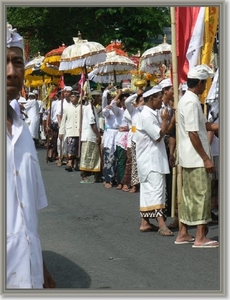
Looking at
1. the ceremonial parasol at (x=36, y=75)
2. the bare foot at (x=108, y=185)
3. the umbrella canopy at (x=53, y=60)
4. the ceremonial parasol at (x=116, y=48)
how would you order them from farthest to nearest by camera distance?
1. the ceremonial parasol at (x=36, y=75)
2. the umbrella canopy at (x=53, y=60)
3. the ceremonial parasol at (x=116, y=48)
4. the bare foot at (x=108, y=185)

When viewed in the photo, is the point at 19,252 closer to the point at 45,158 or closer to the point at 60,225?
the point at 60,225

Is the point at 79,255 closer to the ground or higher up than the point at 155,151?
closer to the ground

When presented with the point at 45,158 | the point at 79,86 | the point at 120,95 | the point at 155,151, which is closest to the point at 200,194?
the point at 155,151

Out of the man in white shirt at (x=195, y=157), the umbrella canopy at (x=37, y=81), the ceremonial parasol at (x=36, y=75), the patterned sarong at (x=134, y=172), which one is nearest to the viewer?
the man in white shirt at (x=195, y=157)

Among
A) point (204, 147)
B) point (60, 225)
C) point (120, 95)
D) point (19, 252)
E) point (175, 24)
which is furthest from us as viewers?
point (120, 95)

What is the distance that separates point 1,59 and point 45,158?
47.8ft

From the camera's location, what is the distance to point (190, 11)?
7922 mm

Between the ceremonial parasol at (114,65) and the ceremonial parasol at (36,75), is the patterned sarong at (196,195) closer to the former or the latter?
the ceremonial parasol at (114,65)

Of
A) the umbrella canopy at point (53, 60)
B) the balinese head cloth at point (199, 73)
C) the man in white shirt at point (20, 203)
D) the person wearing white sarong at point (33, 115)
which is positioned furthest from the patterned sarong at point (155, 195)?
the person wearing white sarong at point (33, 115)

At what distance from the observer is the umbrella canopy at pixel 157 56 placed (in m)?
13.9

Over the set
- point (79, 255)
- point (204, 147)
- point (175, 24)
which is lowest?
point (79, 255)

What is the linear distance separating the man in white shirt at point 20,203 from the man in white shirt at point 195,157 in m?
3.73

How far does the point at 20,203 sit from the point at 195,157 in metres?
3.93

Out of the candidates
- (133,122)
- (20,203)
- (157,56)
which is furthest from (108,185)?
(20,203)
